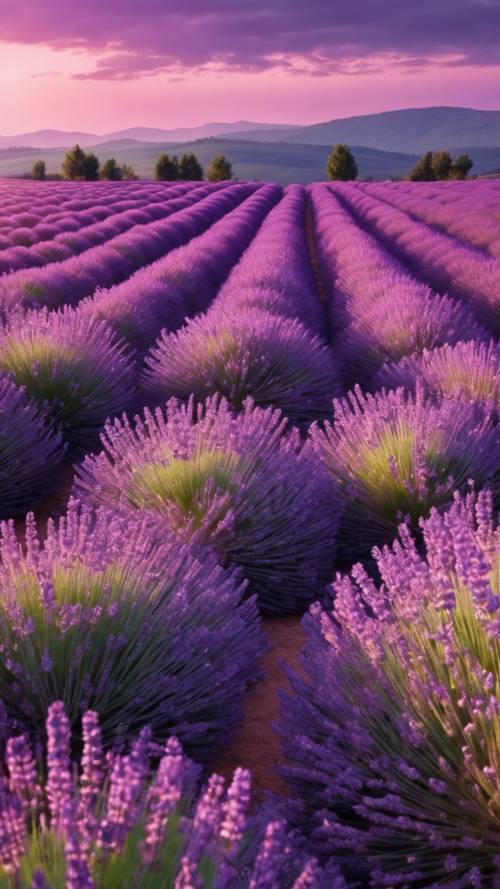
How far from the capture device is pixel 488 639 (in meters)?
2.02

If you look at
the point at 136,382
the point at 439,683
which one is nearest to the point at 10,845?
the point at 439,683

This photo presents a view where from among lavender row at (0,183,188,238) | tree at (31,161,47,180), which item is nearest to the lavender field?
lavender row at (0,183,188,238)

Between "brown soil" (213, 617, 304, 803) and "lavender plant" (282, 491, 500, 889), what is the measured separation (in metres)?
0.20

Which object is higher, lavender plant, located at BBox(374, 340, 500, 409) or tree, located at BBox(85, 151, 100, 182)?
tree, located at BBox(85, 151, 100, 182)

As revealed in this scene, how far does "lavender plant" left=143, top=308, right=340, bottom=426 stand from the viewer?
18.2 ft

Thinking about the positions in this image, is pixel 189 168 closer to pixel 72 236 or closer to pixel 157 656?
pixel 72 236

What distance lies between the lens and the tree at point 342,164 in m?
52.2

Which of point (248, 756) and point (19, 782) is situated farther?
point (248, 756)

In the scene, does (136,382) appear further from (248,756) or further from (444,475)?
(248,756)

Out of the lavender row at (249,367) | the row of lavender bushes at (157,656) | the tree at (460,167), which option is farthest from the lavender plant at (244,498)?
the tree at (460,167)

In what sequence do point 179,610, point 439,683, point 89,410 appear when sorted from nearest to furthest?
1. point 439,683
2. point 179,610
3. point 89,410

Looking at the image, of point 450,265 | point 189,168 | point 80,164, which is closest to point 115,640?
point 450,265

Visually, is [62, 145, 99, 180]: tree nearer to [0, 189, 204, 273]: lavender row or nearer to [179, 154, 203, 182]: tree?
[179, 154, 203, 182]: tree

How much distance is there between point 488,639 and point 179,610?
3.00ft
